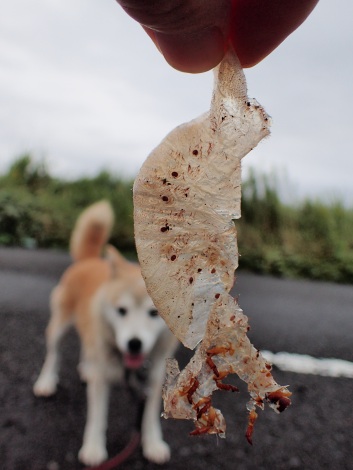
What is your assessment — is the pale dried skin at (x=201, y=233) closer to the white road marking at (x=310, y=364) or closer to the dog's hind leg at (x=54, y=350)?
the dog's hind leg at (x=54, y=350)

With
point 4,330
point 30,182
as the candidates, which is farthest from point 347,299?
point 30,182

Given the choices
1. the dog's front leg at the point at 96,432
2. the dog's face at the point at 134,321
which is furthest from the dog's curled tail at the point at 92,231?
the dog's front leg at the point at 96,432

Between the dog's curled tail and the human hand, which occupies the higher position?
the human hand

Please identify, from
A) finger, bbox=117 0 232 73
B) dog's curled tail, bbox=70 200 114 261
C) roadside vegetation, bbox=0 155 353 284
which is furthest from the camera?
roadside vegetation, bbox=0 155 353 284

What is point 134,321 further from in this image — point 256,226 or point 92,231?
point 256,226

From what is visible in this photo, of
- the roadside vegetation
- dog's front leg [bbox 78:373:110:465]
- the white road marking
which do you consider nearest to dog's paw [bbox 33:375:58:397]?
dog's front leg [bbox 78:373:110:465]

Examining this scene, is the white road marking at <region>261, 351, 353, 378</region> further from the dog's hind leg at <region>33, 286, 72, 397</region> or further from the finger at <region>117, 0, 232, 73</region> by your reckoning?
the finger at <region>117, 0, 232, 73</region>
